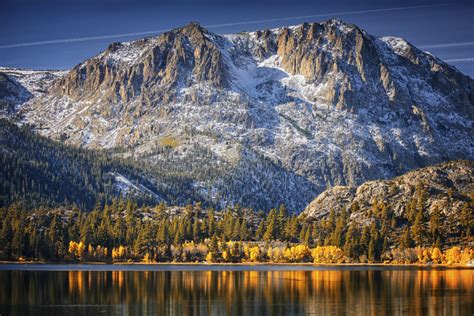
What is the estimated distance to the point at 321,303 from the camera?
164m

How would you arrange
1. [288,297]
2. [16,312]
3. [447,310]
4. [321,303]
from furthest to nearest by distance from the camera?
[288,297]
[321,303]
[447,310]
[16,312]

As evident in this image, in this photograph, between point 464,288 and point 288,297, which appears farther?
point 464,288

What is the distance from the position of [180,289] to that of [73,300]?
34954 mm

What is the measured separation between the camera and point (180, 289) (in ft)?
633

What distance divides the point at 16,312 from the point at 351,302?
6720cm

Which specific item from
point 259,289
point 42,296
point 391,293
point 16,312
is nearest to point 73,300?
point 42,296

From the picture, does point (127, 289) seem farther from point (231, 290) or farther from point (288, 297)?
point (288, 297)

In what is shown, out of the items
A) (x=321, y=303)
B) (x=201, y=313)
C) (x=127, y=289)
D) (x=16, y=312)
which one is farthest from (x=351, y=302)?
(x=16, y=312)

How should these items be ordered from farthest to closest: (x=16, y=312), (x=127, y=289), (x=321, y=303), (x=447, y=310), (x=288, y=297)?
(x=127, y=289) → (x=288, y=297) → (x=321, y=303) → (x=447, y=310) → (x=16, y=312)

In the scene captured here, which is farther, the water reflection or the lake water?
the water reflection

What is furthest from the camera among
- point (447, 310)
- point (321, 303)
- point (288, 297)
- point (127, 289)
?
point (127, 289)

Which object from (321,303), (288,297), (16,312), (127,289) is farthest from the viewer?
(127,289)

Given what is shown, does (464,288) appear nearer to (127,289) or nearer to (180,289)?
(180,289)

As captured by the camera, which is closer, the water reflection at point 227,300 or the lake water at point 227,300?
the lake water at point 227,300
